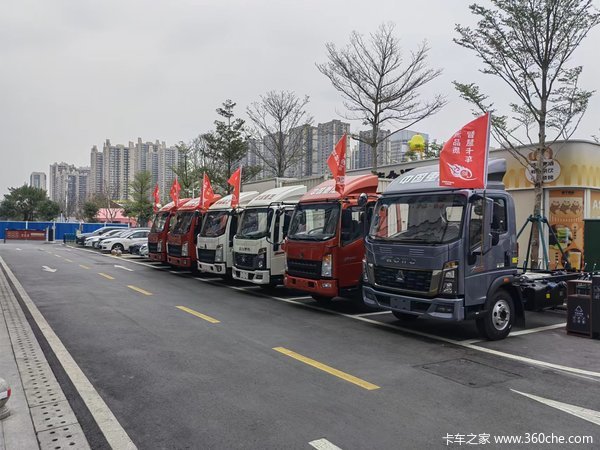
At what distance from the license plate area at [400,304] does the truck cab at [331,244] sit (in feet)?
6.90

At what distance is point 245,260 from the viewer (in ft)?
42.5

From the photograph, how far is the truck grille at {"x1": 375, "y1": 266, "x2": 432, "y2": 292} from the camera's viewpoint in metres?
7.68

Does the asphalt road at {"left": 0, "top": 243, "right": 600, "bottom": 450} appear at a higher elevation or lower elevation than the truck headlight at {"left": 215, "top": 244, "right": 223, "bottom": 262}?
lower

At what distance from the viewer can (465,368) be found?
20.9ft

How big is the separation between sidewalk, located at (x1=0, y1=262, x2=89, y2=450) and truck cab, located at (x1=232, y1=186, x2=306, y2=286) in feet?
19.3

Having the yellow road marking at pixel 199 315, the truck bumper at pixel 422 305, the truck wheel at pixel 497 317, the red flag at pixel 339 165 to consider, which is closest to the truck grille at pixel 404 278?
the truck bumper at pixel 422 305

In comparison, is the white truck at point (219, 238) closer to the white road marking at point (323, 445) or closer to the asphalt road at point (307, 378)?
the asphalt road at point (307, 378)

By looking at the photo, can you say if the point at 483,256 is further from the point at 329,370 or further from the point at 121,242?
the point at 121,242

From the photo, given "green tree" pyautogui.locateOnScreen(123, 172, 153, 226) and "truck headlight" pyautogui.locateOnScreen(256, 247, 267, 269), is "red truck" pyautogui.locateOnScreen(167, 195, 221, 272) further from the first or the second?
"green tree" pyautogui.locateOnScreen(123, 172, 153, 226)

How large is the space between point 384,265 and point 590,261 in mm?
5321

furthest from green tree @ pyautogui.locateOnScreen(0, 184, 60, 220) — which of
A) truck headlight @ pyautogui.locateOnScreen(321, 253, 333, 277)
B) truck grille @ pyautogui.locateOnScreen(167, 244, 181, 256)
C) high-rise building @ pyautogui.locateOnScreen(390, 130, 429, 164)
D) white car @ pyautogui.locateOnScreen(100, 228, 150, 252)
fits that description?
truck headlight @ pyautogui.locateOnScreen(321, 253, 333, 277)

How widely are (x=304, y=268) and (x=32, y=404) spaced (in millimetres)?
6528

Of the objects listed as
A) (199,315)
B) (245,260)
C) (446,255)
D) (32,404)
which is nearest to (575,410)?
(446,255)

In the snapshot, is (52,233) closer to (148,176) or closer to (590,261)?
(148,176)
